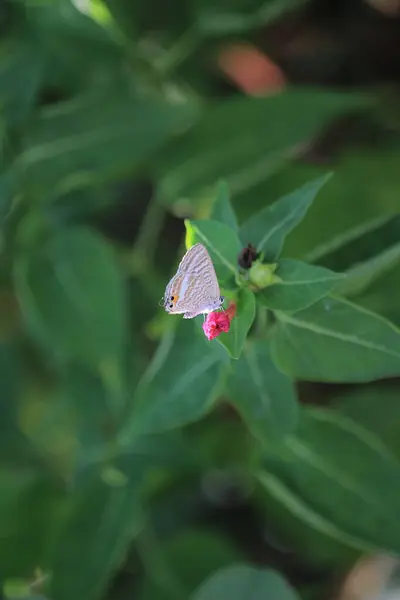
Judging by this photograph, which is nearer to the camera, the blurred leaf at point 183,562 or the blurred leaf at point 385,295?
the blurred leaf at point 385,295

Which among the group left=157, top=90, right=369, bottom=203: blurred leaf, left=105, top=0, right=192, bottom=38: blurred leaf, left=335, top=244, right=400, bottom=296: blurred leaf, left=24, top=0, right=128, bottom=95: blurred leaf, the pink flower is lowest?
left=335, top=244, right=400, bottom=296: blurred leaf

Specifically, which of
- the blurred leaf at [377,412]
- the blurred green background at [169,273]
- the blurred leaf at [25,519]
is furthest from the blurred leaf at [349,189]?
the blurred leaf at [25,519]

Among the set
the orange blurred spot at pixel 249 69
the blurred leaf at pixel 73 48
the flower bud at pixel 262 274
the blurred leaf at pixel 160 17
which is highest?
the blurred leaf at pixel 160 17

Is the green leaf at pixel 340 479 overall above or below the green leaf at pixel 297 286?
below

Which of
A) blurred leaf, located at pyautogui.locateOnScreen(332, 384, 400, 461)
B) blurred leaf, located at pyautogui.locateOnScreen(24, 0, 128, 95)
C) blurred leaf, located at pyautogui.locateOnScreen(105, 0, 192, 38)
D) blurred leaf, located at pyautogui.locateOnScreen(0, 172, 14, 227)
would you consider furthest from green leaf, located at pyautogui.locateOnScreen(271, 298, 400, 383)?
blurred leaf, located at pyautogui.locateOnScreen(105, 0, 192, 38)

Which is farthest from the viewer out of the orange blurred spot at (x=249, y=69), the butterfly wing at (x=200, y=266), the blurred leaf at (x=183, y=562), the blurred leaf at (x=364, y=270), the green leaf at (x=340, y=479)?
the orange blurred spot at (x=249, y=69)

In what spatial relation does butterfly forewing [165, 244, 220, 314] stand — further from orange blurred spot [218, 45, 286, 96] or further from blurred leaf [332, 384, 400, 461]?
orange blurred spot [218, 45, 286, 96]

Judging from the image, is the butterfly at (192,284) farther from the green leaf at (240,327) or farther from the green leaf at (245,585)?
the green leaf at (245,585)
